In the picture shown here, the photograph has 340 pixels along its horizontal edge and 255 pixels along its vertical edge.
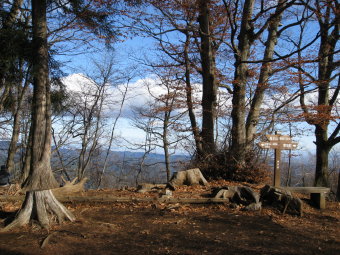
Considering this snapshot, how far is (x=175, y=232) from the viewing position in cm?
492

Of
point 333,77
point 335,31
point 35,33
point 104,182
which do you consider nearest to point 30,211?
point 35,33

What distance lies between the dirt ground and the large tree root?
0.14m

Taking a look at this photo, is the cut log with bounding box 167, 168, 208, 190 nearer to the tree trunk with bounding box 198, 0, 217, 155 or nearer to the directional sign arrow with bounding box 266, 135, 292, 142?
the directional sign arrow with bounding box 266, 135, 292, 142

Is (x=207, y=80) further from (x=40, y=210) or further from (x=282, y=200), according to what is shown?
(x=40, y=210)

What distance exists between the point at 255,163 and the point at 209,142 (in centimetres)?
196

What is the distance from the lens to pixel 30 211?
16.9 ft

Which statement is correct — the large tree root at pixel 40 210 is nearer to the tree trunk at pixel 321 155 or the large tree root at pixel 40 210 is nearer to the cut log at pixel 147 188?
the cut log at pixel 147 188

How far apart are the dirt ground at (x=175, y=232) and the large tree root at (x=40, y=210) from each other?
0.47ft

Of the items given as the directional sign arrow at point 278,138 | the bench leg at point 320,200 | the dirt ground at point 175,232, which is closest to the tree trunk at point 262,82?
the directional sign arrow at point 278,138

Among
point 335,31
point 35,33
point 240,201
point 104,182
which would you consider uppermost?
point 335,31

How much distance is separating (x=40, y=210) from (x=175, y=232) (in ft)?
7.68

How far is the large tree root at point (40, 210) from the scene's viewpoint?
502 centimetres

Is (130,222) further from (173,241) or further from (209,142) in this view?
(209,142)

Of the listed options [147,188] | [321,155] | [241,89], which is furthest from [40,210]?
Answer: [321,155]
